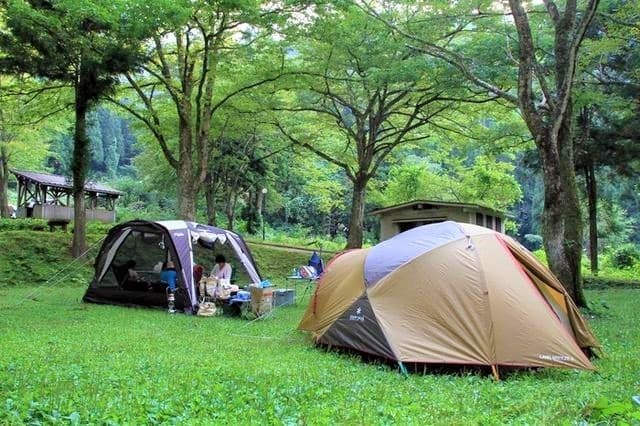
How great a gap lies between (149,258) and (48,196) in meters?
18.8

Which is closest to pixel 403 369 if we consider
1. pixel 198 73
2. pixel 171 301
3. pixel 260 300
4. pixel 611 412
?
pixel 611 412

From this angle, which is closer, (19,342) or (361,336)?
(361,336)

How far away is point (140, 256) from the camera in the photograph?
36.7ft

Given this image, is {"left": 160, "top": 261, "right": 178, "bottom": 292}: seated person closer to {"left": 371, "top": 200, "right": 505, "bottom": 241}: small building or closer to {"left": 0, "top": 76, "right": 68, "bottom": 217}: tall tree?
{"left": 0, "top": 76, "right": 68, "bottom": 217}: tall tree

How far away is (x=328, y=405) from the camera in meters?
3.79

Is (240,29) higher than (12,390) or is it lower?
higher

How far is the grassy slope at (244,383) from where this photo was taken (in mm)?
3486

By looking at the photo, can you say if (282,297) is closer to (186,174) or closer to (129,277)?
(129,277)

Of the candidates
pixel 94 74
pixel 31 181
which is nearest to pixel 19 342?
pixel 94 74

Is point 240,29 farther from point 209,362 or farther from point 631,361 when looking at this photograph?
point 631,361

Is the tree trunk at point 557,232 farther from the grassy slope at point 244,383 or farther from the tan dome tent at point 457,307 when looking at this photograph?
the tan dome tent at point 457,307

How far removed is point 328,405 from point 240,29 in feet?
39.9

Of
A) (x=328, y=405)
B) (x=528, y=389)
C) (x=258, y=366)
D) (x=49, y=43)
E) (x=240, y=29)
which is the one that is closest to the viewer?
A: (x=328, y=405)

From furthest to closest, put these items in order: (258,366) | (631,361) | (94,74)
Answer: (94,74)
(631,361)
(258,366)
